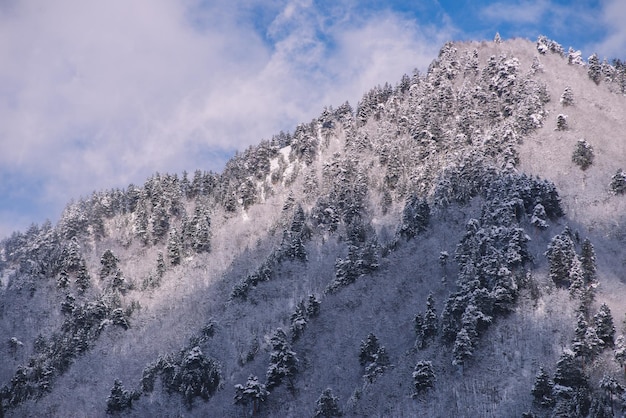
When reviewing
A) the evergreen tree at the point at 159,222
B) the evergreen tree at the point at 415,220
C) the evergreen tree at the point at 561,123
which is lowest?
the evergreen tree at the point at 415,220

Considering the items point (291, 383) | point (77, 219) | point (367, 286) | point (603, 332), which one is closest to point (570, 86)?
point (367, 286)

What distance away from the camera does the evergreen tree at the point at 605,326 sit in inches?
2562

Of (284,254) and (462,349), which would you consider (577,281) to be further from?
(284,254)

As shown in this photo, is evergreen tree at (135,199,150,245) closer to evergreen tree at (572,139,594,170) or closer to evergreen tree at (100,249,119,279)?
evergreen tree at (100,249,119,279)

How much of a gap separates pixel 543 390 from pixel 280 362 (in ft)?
118

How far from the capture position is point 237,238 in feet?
398

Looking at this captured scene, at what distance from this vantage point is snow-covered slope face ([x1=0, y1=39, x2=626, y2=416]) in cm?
7294

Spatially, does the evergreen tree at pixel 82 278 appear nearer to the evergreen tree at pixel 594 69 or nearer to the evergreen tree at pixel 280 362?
the evergreen tree at pixel 280 362

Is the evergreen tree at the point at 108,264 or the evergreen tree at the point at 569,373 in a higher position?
the evergreen tree at the point at 108,264

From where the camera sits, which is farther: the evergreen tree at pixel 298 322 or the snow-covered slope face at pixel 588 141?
the snow-covered slope face at pixel 588 141

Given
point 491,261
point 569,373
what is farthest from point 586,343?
point 491,261

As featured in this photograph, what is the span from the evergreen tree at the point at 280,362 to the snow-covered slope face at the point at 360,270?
310 mm

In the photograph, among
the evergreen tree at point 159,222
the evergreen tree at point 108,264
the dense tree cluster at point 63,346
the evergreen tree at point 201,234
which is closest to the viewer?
the dense tree cluster at point 63,346

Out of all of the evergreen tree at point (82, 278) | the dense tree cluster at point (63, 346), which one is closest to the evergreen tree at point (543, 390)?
the dense tree cluster at point (63, 346)
